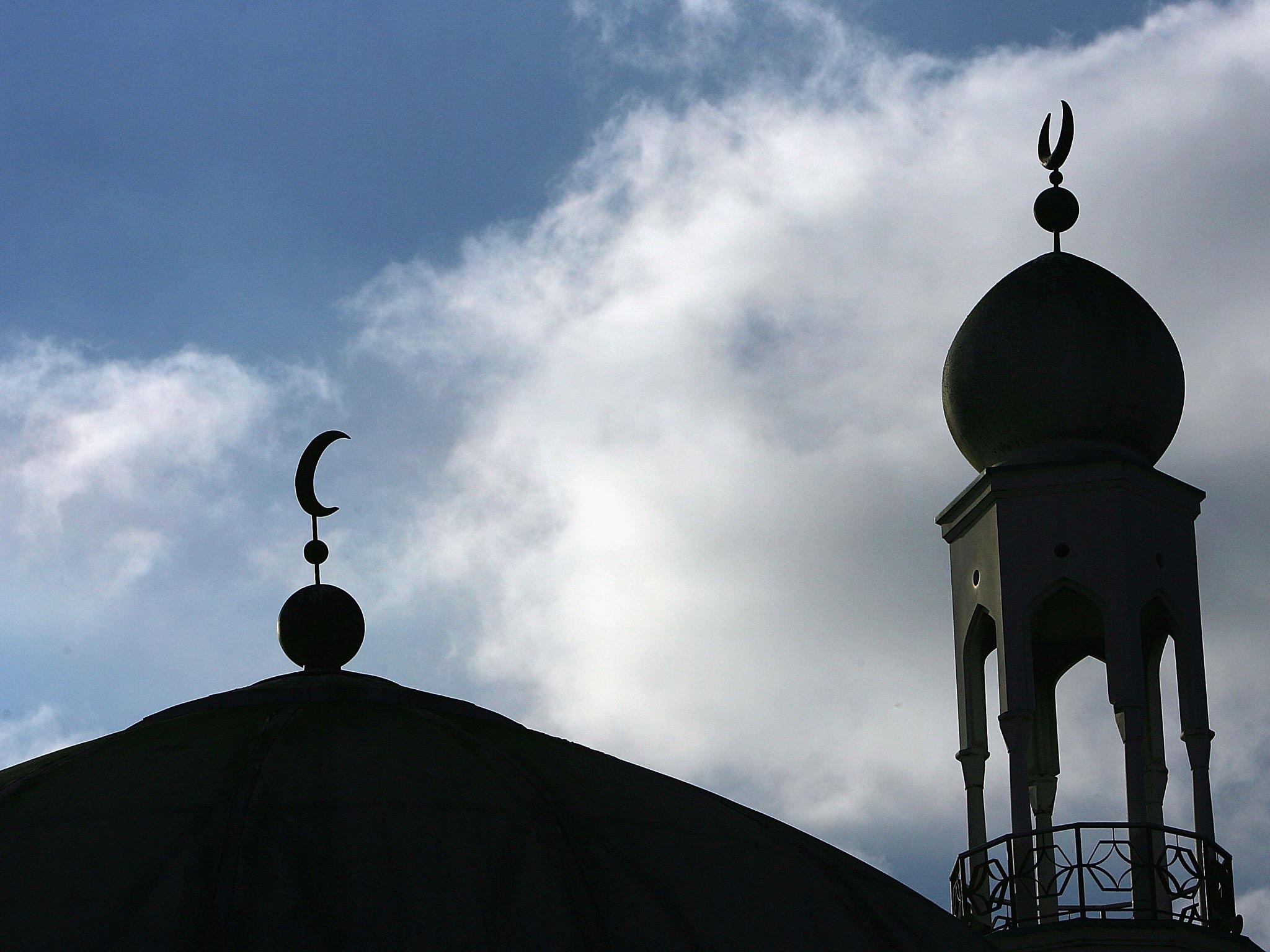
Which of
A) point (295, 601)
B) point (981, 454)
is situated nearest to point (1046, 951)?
point (981, 454)

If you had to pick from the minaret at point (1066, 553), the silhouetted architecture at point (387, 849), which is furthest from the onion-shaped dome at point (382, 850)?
the minaret at point (1066, 553)

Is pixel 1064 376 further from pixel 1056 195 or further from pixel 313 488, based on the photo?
pixel 313 488

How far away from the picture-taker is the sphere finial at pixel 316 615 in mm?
16984

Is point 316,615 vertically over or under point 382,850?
over

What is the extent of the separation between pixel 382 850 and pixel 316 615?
12.0 feet

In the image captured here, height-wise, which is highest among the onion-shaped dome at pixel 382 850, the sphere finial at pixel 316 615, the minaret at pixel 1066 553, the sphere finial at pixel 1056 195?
the sphere finial at pixel 1056 195

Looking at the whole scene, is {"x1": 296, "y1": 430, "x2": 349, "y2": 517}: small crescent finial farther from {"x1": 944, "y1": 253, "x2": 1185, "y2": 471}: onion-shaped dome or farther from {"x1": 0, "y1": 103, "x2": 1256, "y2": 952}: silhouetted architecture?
{"x1": 944, "y1": 253, "x2": 1185, "y2": 471}: onion-shaped dome

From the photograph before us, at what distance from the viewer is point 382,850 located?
13.6 metres

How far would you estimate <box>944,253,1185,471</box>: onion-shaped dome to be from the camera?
27.5 metres

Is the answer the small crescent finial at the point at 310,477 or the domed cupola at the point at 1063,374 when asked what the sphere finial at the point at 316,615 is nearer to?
the small crescent finial at the point at 310,477

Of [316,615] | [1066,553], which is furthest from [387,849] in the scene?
[1066,553]

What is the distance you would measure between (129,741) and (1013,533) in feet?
45.3

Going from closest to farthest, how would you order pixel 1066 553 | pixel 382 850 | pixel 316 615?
pixel 382 850, pixel 316 615, pixel 1066 553

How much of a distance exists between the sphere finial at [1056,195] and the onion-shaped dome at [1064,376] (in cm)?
155
